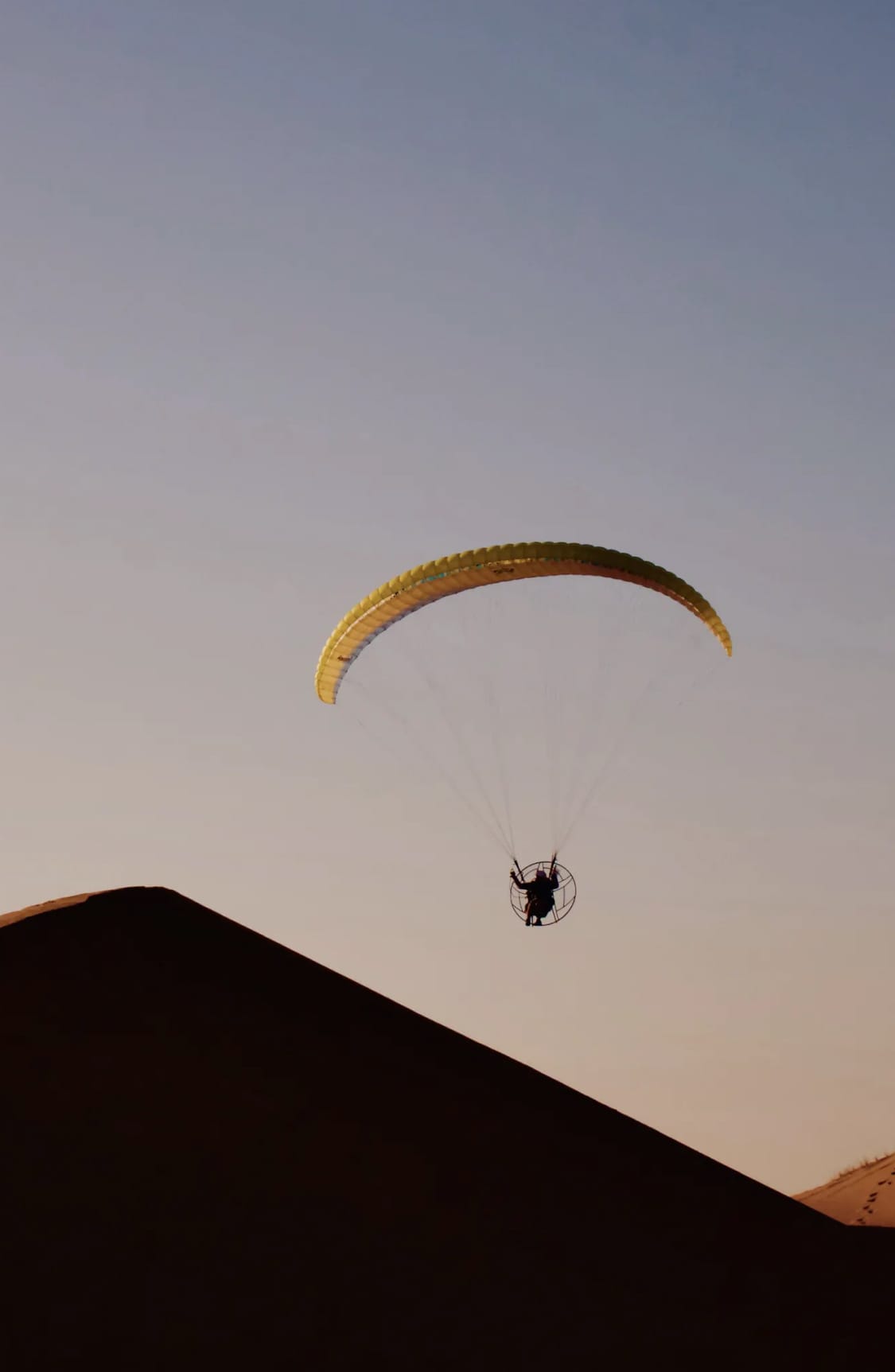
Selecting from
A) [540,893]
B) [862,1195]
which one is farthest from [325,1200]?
[862,1195]

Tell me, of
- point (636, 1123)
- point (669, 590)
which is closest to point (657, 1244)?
point (636, 1123)

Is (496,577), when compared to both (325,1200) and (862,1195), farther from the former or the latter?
(862,1195)

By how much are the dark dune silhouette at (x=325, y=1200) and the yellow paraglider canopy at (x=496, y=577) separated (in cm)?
654

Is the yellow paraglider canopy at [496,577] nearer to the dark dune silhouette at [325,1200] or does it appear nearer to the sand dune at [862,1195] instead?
the dark dune silhouette at [325,1200]

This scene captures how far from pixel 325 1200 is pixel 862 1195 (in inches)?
693

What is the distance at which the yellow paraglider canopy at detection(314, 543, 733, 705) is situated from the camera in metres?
25.5

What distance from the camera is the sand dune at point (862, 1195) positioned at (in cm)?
2823

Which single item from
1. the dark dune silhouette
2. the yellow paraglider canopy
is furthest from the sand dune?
the yellow paraglider canopy

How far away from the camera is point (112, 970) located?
20047mm

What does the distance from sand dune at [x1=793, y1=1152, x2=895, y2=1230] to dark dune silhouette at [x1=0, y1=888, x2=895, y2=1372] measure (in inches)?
253

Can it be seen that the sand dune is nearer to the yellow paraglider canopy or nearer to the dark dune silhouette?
the dark dune silhouette

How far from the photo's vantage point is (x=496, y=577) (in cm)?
2586

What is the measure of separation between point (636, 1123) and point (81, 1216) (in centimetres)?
780

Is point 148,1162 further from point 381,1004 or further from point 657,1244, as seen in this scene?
point 657,1244
